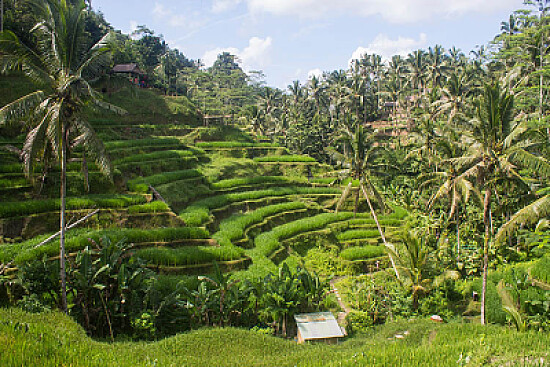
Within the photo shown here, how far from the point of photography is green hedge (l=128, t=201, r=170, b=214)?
1524 cm

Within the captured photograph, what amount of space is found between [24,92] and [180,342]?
17771 millimetres

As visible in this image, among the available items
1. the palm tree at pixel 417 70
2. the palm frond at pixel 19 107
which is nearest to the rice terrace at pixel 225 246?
the palm frond at pixel 19 107

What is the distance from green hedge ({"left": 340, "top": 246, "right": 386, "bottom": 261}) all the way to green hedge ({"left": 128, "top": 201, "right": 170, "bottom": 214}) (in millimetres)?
9425

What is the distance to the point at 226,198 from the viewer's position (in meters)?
21.7

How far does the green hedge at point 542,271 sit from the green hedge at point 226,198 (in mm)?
13754

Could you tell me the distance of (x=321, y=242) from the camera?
20750 mm

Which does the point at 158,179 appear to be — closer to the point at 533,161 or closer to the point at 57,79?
the point at 57,79

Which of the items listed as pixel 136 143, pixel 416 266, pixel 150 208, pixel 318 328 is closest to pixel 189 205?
pixel 150 208

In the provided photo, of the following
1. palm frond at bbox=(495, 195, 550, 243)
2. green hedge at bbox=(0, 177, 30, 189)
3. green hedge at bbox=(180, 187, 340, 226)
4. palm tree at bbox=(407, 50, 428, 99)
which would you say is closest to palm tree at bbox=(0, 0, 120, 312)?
green hedge at bbox=(0, 177, 30, 189)

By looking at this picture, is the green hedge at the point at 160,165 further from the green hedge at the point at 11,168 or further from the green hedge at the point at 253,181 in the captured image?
the green hedge at the point at 11,168

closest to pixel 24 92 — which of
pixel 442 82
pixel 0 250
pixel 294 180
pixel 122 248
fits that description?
pixel 0 250

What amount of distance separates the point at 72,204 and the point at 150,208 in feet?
9.43

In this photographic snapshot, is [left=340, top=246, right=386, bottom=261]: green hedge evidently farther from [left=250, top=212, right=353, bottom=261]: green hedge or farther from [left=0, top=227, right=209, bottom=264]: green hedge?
[left=0, top=227, right=209, bottom=264]: green hedge

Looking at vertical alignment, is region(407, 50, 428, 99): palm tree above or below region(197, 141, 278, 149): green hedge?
above
